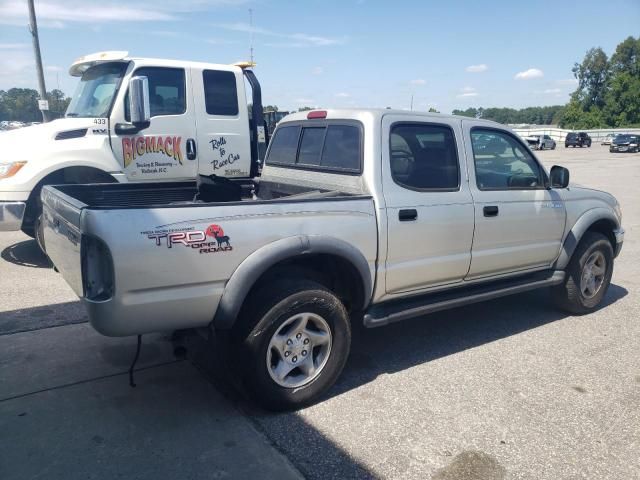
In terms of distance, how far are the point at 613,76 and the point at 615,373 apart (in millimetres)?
99206

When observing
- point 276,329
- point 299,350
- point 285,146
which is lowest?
point 299,350

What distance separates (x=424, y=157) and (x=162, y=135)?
396cm

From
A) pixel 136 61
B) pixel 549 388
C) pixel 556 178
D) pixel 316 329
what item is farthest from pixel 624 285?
pixel 136 61

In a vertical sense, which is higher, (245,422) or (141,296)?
(141,296)

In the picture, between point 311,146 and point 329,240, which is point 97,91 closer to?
point 311,146

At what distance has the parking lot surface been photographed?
9.21ft

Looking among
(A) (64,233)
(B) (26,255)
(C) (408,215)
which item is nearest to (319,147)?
(C) (408,215)

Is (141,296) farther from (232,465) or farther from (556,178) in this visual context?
(556,178)

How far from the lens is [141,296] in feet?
9.09

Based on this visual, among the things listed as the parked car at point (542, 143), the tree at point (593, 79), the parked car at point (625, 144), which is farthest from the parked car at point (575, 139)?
the tree at point (593, 79)

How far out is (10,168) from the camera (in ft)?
19.3

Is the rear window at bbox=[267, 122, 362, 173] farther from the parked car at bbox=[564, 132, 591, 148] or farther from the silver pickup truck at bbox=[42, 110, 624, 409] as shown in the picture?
the parked car at bbox=[564, 132, 591, 148]

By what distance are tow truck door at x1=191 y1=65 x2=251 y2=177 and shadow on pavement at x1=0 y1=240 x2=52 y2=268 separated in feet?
7.42

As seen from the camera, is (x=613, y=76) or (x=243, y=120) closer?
(x=243, y=120)
